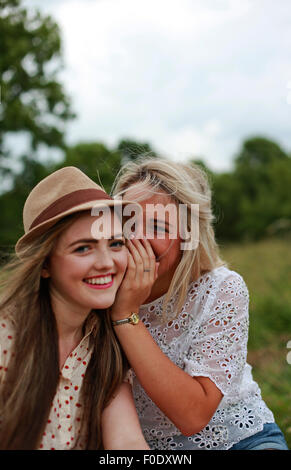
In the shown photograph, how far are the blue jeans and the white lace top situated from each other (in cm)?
4

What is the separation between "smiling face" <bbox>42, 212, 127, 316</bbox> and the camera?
238 centimetres

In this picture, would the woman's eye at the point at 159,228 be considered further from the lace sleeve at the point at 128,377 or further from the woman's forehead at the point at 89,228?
the lace sleeve at the point at 128,377

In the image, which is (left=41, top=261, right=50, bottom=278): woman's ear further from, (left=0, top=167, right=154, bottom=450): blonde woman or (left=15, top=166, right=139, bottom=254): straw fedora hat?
(left=15, top=166, right=139, bottom=254): straw fedora hat

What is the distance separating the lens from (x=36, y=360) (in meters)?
2.36

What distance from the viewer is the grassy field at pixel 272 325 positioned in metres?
5.09

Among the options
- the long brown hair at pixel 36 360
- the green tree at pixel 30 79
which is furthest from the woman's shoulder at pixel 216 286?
the green tree at pixel 30 79

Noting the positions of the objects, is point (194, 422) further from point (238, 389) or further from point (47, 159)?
point (47, 159)

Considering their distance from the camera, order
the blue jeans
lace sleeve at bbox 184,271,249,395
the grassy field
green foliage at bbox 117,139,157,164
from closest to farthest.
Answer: lace sleeve at bbox 184,271,249,395, the blue jeans, green foliage at bbox 117,139,157,164, the grassy field

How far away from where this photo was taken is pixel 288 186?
2877 centimetres

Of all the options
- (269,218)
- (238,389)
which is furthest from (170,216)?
(269,218)

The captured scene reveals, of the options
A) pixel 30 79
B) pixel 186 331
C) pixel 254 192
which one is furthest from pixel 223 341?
pixel 254 192

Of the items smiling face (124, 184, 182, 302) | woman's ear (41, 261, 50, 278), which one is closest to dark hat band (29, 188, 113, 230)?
woman's ear (41, 261, 50, 278)

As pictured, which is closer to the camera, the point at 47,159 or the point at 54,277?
the point at 54,277

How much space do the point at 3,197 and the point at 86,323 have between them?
1829 cm
